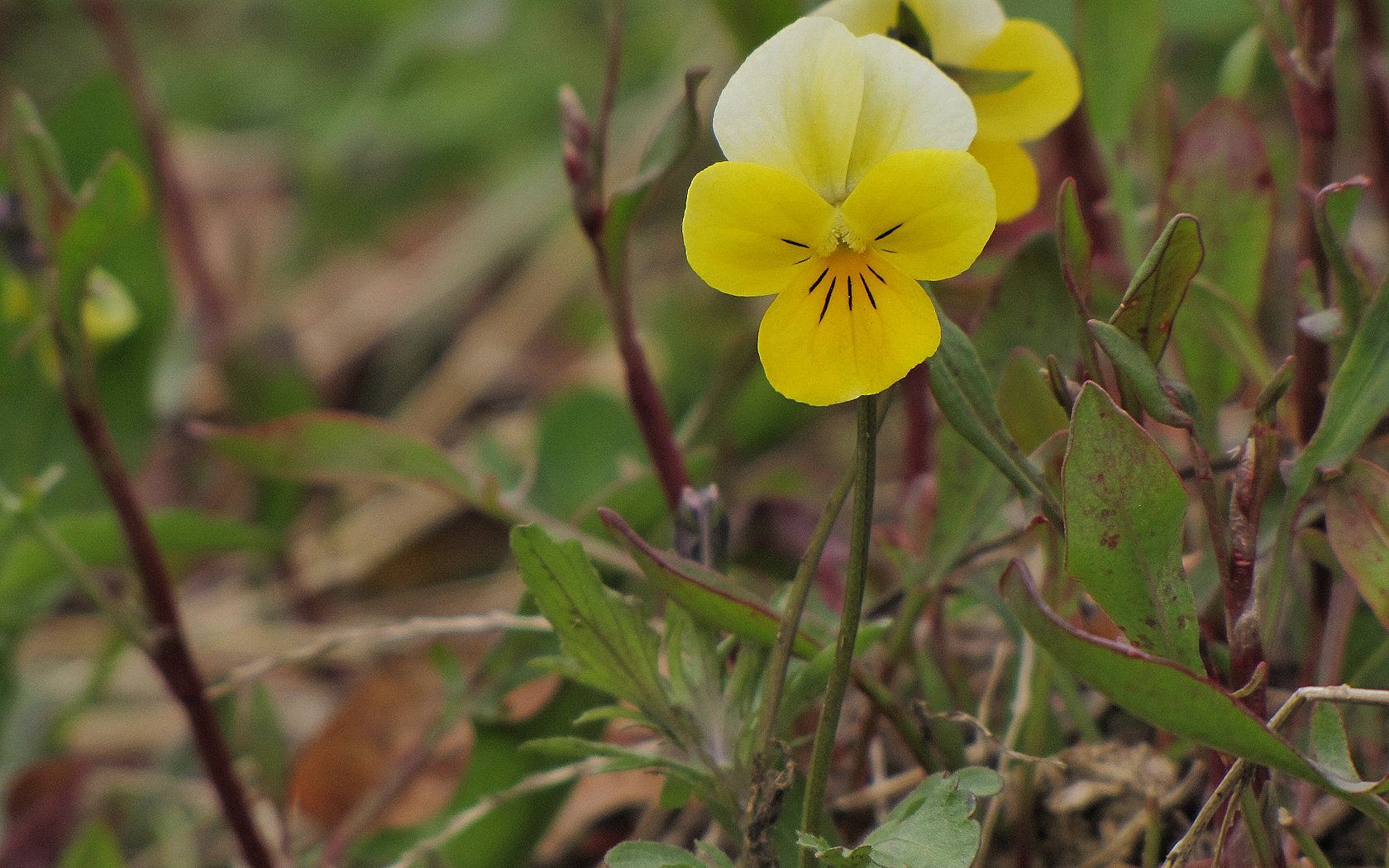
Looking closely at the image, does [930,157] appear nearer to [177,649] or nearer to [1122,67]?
[1122,67]

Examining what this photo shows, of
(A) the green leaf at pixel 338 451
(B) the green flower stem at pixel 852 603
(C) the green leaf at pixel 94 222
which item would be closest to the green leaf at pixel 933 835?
(B) the green flower stem at pixel 852 603

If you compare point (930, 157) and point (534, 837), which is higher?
point (930, 157)

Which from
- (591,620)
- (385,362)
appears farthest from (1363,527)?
(385,362)

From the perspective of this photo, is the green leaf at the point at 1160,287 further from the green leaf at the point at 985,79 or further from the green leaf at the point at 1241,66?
the green leaf at the point at 1241,66

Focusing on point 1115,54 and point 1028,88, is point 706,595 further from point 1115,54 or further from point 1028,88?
point 1115,54

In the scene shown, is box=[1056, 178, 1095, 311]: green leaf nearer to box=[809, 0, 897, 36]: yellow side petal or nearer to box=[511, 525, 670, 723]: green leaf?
box=[809, 0, 897, 36]: yellow side petal

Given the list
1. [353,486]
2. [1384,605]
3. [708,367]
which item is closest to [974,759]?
[1384,605]
